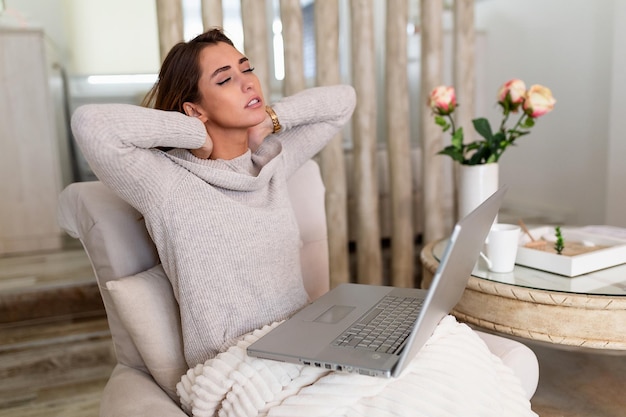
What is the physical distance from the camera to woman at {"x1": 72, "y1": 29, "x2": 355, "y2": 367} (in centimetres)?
110

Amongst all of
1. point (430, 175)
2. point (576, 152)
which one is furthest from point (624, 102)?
point (430, 175)

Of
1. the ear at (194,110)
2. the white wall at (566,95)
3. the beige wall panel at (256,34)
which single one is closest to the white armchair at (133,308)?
the ear at (194,110)

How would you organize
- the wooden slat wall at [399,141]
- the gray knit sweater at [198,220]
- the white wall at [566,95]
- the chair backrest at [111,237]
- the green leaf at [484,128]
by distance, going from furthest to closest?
1. the white wall at [566,95]
2. the wooden slat wall at [399,141]
3. the green leaf at [484,128]
4. the chair backrest at [111,237]
5. the gray knit sweater at [198,220]

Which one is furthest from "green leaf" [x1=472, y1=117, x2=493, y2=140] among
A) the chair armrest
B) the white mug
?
the chair armrest

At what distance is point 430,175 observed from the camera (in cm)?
254

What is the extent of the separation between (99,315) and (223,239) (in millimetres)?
1511

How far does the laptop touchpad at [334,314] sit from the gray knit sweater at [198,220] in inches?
4.6

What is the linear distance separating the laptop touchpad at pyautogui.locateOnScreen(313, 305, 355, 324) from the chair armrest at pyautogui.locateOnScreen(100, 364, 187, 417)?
30 centimetres

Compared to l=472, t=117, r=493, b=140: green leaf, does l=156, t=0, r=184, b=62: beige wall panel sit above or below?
above

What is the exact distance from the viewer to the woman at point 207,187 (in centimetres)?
110

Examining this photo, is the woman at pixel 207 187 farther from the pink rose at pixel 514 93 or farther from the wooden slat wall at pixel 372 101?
the wooden slat wall at pixel 372 101

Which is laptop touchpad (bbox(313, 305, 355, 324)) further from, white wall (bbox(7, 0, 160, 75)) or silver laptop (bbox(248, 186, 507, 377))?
white wall (bbox(7, 0, 160, 75))

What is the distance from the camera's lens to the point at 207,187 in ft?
3.84

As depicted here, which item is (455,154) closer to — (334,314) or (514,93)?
(514,93)
